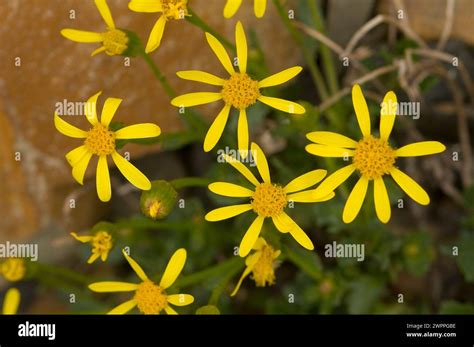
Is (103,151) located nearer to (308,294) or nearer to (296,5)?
(308,294)

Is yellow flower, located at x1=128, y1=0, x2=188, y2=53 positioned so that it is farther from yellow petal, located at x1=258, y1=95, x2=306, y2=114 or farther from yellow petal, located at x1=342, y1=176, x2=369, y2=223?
yellow petal, located at x1=342, y1=176, x2=369, y2=223

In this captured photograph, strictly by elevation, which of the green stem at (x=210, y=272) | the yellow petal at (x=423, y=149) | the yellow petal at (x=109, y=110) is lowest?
the green stem at (x=210, y=272)

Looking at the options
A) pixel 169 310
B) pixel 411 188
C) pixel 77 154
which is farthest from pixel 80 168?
pixel 411 188

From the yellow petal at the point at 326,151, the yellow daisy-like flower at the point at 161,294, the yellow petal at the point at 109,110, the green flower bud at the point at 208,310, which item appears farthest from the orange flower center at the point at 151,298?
the yellow petal at the point at 326,151

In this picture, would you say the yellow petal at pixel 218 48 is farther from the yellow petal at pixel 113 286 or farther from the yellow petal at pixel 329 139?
the yellow petal at pixel 113 286
